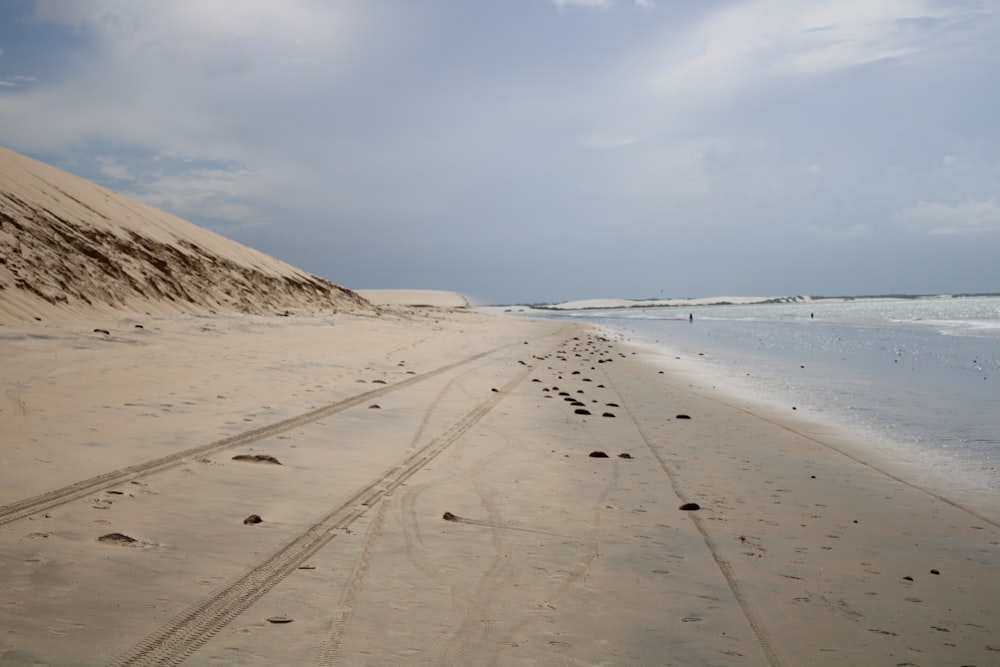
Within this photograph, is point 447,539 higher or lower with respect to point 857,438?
higher

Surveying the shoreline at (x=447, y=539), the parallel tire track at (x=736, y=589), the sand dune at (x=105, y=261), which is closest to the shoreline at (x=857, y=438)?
the shoreline at (x=447, y=539)

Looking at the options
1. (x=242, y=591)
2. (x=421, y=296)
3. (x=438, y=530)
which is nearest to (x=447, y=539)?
(x=438, y=530)

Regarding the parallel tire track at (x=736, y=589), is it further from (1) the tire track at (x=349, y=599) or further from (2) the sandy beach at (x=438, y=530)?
(1) the tire track at (x=349, y=599)

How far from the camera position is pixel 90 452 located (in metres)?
5.57

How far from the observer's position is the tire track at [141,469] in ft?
13.8

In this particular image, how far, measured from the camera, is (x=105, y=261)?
61.3ft

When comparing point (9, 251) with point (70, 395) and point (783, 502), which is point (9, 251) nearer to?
point (70, 395)

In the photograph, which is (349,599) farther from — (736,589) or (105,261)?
(105,261)

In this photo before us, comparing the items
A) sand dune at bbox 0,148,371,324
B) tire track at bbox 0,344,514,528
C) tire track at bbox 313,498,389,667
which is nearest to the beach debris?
tire track at bbox 0,344,514,528

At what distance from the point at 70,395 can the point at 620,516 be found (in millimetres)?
5999

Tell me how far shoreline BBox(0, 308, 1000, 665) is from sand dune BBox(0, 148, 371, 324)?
6942 mm

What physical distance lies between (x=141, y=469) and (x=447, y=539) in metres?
2.56

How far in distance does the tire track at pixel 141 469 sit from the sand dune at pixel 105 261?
26.6 feet

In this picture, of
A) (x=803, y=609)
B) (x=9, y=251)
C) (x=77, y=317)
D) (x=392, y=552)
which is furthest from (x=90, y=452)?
(x=9, y=251)
